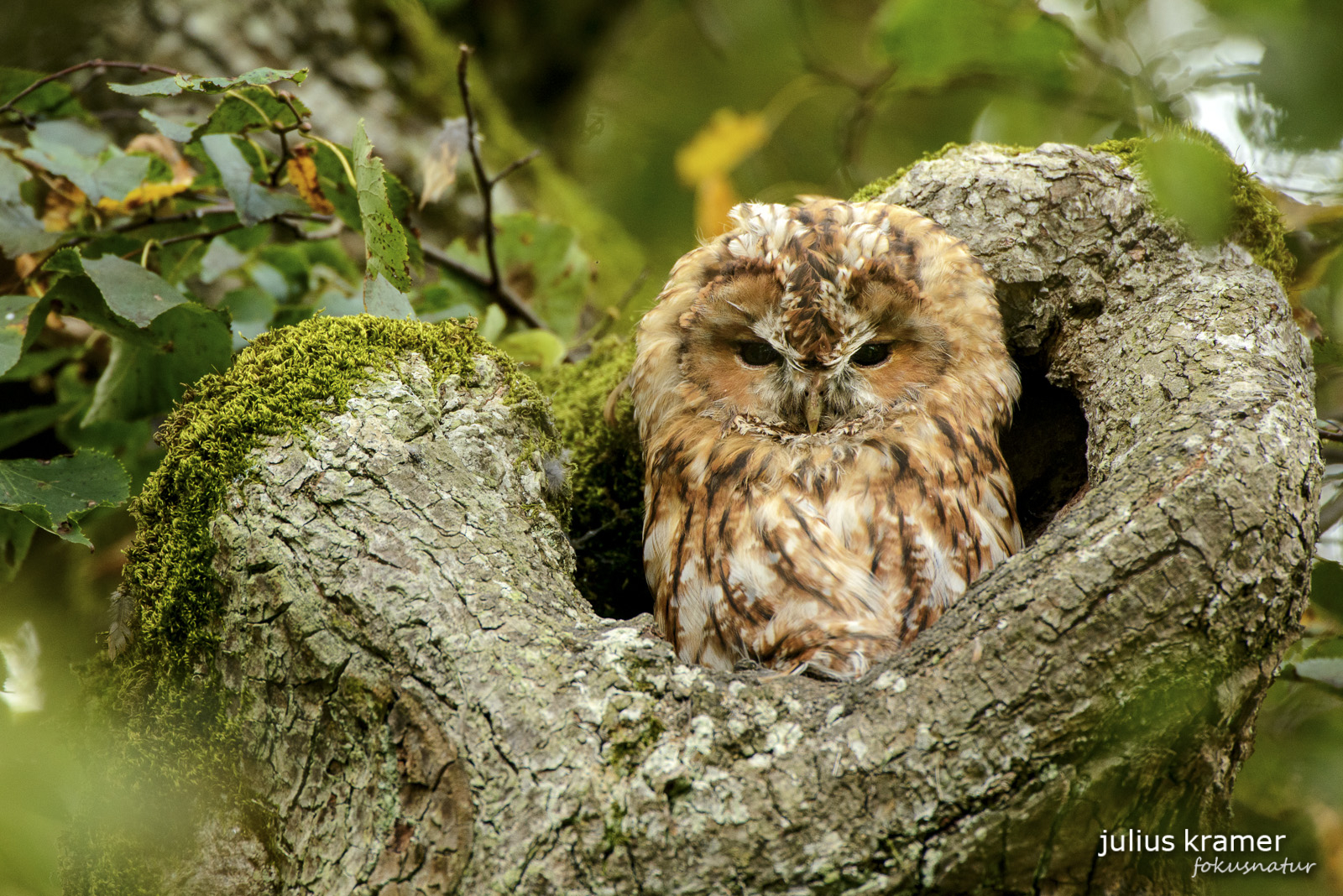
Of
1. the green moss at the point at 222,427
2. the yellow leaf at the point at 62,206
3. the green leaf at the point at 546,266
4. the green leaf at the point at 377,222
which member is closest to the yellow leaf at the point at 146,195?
the yellow leaf at the point at 62,206

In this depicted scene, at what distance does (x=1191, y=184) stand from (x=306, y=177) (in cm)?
206

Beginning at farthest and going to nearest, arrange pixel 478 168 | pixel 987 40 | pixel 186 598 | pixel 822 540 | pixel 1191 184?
pixel 478 168
pixel 822 540
pixel 186 598
pixel 987 40
pixel 1191 184

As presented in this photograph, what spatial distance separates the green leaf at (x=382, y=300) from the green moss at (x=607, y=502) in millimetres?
575

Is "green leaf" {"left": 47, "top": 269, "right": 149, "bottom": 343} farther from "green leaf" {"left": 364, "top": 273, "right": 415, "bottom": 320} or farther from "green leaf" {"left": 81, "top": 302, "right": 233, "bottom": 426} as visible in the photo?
"green leaf" {"left": 364, "top": 273, "right": 415, "bottom": 320}

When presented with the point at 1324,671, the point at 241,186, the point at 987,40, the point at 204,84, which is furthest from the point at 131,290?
the point at 1324,671

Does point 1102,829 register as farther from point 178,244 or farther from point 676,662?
point 178,244

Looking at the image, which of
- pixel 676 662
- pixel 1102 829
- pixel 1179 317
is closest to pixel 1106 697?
pixel 1102 829

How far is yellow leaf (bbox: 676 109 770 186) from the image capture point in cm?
325

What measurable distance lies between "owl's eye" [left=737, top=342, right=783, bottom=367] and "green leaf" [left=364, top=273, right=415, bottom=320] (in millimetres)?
715

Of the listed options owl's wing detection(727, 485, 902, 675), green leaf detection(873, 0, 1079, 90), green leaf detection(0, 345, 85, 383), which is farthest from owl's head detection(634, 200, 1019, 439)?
green leaf detection(0, 345, 85, 383)

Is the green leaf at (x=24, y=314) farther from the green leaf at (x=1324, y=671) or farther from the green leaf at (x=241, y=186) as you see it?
the green leaf at (x=1324, y=671)

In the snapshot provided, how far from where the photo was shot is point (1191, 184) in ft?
1.74

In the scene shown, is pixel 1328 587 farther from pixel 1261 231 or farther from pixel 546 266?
pixel 546 266

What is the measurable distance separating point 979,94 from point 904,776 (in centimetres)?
311
